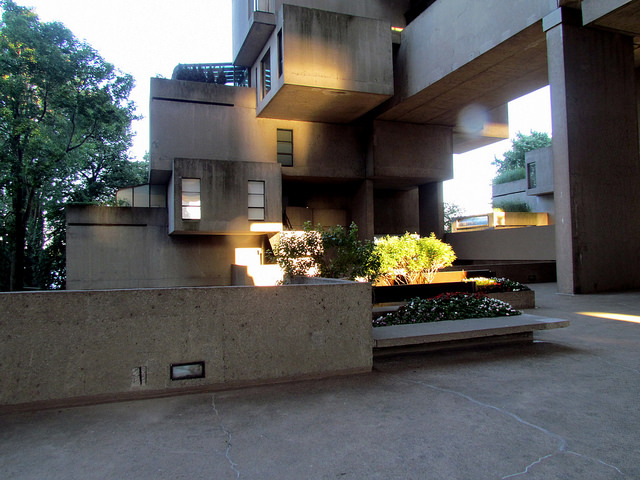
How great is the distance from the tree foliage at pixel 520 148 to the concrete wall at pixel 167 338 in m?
56.1

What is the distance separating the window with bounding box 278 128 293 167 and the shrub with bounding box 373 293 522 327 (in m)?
18.0

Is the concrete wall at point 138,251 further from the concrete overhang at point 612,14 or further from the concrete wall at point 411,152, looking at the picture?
the concrete overhang at point 612,14

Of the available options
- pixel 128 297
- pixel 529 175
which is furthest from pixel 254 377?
pixel 529 175

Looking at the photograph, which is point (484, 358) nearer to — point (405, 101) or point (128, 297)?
point (128, 297)

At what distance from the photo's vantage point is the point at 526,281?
62.4ft

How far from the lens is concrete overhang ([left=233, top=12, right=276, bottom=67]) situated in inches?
826

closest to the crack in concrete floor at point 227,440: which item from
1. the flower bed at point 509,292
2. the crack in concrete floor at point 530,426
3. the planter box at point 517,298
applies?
the crack in concrete floor at point 530,426

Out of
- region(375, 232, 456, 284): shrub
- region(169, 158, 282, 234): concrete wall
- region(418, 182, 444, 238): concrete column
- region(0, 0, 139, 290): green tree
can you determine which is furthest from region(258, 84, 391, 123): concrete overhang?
region(0, 0, 139, 290): green tree

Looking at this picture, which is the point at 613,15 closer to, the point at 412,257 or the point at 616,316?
the point at 412,257

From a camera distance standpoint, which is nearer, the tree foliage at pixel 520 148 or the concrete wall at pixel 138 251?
the concrete wall at pixel 138 251

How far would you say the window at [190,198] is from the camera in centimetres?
2089

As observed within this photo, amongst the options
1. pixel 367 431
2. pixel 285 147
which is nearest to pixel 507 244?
pixel 285 147

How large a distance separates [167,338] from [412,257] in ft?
30.4

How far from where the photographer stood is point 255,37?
22188mm
